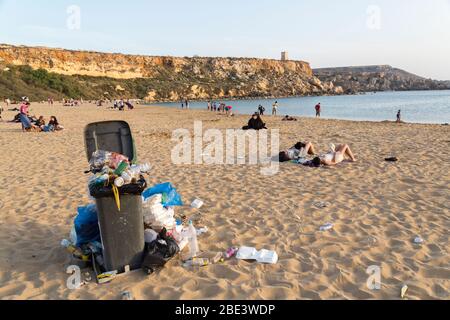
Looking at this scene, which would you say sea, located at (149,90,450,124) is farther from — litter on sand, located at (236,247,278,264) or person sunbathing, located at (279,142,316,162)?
litter on sand, located at (236,247,278,264)

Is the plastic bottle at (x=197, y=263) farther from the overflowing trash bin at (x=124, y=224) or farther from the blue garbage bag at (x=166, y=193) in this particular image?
the blue garbage bag at (x=166, y=193)

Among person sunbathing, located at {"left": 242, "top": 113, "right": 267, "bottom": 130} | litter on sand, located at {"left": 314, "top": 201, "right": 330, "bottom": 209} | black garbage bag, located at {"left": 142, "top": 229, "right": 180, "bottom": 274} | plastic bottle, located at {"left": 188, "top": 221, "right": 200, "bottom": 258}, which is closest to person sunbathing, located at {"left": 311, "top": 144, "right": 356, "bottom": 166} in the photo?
litter on sand, located at {"left": 314, "top": 201, "right": 330, "bottom": 209}

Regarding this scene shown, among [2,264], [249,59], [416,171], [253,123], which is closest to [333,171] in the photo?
[416,171]

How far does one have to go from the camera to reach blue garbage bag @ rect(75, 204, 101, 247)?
3.80m

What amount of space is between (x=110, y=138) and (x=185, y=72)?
108 m

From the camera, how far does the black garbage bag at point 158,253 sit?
348cm

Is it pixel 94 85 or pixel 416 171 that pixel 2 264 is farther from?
pixel 94 85

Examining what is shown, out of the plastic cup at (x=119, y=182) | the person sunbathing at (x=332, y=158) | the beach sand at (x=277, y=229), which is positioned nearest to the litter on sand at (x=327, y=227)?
the beach sand at (x=277, y=229)

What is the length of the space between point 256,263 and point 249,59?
129 meters

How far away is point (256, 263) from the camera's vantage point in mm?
3674

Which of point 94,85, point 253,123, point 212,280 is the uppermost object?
point 94,85

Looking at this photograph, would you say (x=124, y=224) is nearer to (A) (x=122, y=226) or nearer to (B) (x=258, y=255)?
(A) (x=122, y=226)

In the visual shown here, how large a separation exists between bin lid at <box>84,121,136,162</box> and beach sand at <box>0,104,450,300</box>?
1.30 m

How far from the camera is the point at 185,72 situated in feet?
356
